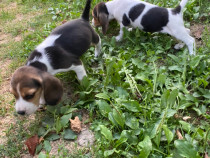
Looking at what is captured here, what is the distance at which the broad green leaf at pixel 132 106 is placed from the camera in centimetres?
290

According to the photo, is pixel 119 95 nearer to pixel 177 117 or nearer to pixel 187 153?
pixel 177 117

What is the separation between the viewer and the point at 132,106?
9.62 ft

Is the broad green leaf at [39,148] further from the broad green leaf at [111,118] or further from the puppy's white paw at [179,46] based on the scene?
the puppy's white paw at [179,46]

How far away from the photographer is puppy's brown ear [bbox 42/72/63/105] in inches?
119

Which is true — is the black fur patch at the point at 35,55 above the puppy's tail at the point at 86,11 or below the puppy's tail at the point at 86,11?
below

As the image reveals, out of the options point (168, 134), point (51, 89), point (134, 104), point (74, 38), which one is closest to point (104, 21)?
point (74, 38)

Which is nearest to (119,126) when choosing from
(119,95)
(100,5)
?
(119,95)

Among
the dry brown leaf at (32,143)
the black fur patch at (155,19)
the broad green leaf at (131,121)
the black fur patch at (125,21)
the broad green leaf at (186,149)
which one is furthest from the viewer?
the black fur patch at (125,21)

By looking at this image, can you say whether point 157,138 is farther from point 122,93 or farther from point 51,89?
point 51,89

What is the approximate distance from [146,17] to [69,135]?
110 inches

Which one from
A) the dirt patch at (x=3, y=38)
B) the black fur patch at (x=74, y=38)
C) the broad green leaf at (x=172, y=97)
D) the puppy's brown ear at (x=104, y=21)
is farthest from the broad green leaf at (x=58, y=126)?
the dirt patch at (x=3, y=38)

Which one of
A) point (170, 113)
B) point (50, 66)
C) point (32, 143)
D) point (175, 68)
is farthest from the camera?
point (175, 68)

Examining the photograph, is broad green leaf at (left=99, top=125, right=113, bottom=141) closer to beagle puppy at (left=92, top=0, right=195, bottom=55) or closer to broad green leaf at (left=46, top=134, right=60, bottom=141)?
broad green leaf at (left=46, top=134, right=60, bottom=141)

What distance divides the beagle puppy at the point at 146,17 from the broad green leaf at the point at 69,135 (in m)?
2.40
